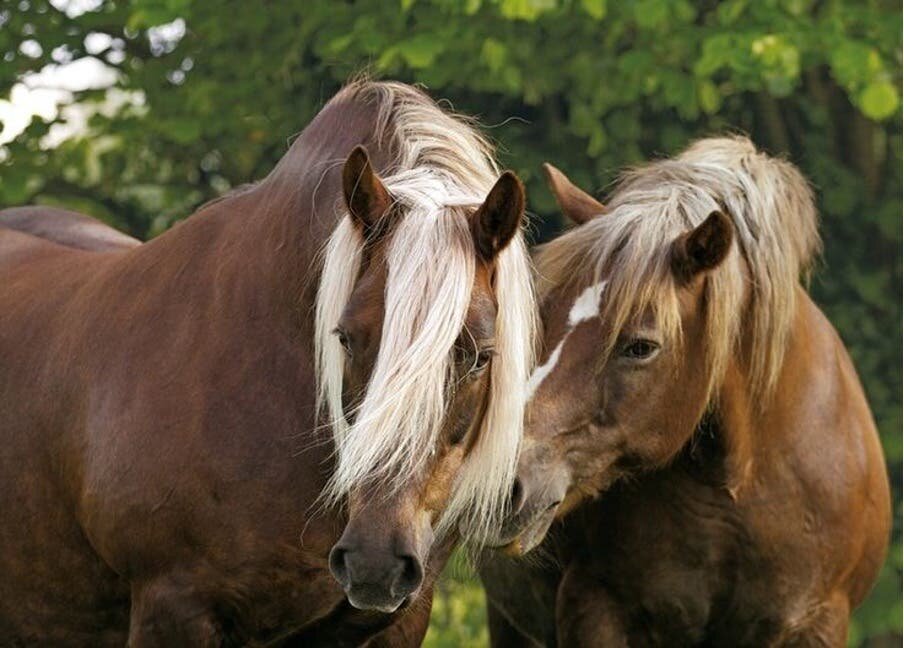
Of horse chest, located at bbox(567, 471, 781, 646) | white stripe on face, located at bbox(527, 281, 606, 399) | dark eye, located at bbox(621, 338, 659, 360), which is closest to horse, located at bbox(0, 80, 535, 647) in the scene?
white stripe on face, located at bbox(527, 281, 606, 399)

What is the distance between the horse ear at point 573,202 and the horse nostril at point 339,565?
1.87 metres

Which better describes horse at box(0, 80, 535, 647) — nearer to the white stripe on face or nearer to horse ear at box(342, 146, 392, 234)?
horse ear at box(342, 146, 392, 234)

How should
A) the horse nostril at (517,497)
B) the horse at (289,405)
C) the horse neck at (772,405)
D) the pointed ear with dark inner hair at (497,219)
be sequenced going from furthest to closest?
the horse neck at (772,405)
the horse nostril at (517,497)
the pointed ear with dark inner hair at (497,219)
the horse at (289,405)

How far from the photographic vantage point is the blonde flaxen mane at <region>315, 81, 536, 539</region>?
3.52 meters

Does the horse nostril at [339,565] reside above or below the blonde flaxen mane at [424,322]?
below

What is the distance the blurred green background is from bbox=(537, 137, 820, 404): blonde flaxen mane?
73.4 inches

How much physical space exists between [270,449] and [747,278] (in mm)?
1600

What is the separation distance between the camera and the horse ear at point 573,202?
5.09 m

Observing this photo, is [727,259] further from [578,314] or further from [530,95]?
[530,95]

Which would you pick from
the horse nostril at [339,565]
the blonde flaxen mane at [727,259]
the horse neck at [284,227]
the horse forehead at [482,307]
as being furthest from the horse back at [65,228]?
the horse nostril at [339,565]

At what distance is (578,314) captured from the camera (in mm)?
4637

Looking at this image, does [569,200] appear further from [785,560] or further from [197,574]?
[197,574]

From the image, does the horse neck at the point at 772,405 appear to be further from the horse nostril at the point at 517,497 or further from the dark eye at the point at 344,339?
the dark eye at the point at 344,339

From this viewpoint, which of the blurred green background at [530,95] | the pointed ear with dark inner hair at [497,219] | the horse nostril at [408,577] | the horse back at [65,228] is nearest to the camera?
the horse nostril at [408,577]
